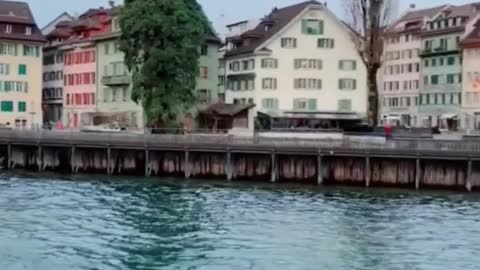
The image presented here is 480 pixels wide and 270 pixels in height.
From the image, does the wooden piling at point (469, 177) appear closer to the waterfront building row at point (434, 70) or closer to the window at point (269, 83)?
the window at point (269, 83)

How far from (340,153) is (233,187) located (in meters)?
8.39

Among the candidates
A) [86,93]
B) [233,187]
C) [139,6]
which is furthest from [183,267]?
[86,93]

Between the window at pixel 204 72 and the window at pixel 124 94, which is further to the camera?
the window at pixel 124 94

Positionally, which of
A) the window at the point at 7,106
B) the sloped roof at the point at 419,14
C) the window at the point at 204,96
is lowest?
the window at the point at 7,106

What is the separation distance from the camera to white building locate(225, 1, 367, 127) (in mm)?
98500

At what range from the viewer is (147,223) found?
43969 millimetres

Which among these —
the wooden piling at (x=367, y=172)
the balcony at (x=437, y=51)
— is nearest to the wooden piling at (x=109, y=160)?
the wooden piling at (x=367, y=172)

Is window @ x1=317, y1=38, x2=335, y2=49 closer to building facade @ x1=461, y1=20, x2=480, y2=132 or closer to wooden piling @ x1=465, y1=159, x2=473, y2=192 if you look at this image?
building facade @ x1=461, y1=20, x2=480, y2=132

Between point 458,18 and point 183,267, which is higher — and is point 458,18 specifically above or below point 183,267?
above

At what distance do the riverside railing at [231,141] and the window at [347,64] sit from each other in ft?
98.0

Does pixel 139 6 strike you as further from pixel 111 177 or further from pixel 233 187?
pixel 233 187

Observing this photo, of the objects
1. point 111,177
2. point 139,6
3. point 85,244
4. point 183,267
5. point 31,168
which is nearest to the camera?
point 183,267

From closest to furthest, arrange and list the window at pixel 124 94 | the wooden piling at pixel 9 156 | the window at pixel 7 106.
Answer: the wooden piling at pixel 9 156 < the window at pixel 124 94 < the window at pixel 7 106

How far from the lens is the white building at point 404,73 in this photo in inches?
5364
